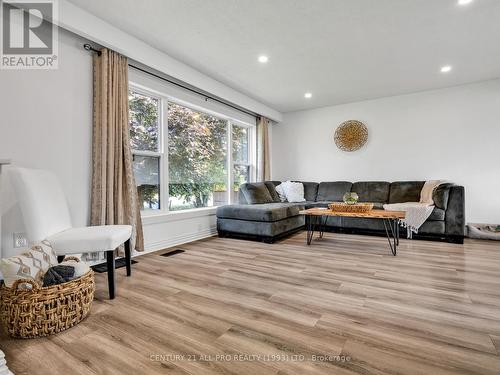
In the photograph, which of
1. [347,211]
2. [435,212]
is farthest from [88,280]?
[435,212]

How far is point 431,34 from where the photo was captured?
2758 mm

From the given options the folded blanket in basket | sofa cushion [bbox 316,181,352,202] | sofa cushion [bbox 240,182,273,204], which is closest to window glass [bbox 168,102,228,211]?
sofa cushion [bbox 240,182,273,204]

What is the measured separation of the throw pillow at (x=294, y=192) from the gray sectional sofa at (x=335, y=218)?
204mm

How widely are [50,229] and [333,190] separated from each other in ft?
14.6

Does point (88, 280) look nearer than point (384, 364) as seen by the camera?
No

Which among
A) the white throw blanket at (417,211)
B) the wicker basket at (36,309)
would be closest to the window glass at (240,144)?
the white throw blanket at (417,211)

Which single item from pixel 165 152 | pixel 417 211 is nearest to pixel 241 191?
pixel 165 152

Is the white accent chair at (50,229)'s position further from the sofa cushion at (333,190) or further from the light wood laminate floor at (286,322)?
the sofa cushion at (333,190)

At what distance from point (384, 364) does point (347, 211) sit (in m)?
2.34

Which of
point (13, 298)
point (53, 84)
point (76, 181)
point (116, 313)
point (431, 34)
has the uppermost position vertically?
point (431, 34)

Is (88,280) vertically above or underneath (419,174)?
underneath

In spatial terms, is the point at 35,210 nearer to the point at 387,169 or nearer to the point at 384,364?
the point at 384,364

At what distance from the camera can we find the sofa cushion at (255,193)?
439 centimetres

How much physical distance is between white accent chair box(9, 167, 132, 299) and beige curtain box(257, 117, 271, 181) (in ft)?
12.3
